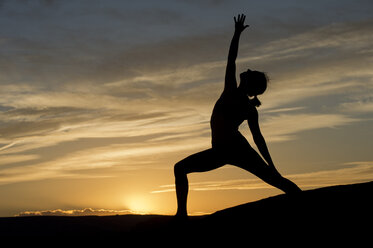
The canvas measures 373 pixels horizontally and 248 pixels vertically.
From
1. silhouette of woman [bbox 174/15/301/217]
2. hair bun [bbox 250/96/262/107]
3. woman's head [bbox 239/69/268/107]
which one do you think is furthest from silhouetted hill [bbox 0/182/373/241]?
woman's head [bbox 239/69/268/107]

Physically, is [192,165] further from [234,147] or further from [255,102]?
[255,102]

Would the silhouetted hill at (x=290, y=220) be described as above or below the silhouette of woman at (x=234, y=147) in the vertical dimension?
below

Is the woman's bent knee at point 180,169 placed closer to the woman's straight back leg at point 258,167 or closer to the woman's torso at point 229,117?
the woman's torso at point 229,117

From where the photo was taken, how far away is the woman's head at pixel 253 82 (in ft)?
23.6

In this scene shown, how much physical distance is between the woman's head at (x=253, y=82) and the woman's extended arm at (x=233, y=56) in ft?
1.28

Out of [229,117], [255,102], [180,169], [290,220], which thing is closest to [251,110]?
[255,102]

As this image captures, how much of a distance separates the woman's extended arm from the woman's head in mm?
389

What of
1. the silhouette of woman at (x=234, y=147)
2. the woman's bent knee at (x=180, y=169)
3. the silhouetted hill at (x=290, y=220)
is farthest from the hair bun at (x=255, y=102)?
the silhouetted hill at (x=290, y=220)

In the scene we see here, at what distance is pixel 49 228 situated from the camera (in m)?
15.3

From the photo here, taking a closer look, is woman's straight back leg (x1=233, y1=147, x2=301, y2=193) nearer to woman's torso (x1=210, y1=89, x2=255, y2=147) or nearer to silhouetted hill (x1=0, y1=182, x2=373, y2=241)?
woman's torso (x1=210, y1=89, x2=255, y2=147)

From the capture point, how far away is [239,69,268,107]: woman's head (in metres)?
7.21

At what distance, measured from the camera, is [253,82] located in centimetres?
721

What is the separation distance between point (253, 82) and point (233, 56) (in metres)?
0.68

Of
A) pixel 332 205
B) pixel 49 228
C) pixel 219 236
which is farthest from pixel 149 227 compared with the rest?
pixel 49 228
